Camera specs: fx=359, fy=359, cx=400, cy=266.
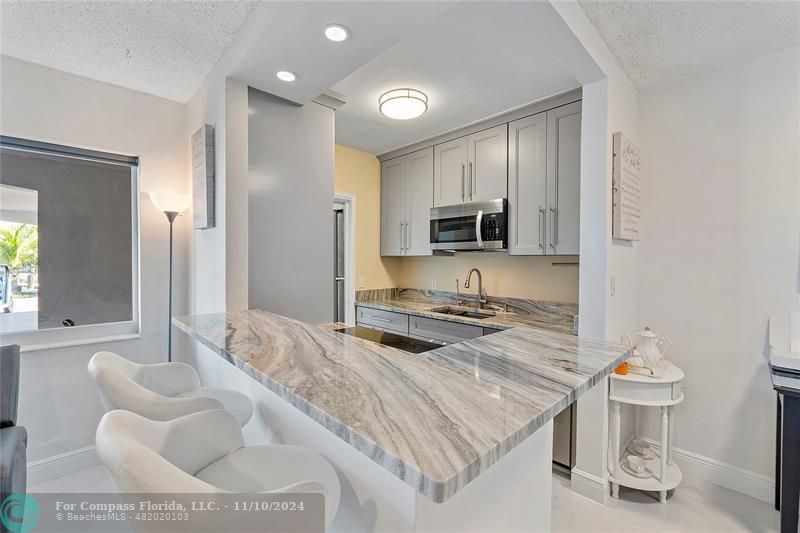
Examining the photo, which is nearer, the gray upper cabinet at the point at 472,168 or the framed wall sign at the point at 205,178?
the framed wall sign at the point at 205,178

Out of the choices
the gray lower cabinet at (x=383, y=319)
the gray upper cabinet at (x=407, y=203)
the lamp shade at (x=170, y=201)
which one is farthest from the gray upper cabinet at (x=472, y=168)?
the lamp shade at (x=170, y=201)

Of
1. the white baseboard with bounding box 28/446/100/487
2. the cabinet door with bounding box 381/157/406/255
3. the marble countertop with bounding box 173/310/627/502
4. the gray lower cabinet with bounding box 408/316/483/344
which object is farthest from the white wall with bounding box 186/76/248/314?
the cabinet door with bounding box 381/157/406/255

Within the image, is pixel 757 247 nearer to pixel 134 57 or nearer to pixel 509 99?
pixel 509 99

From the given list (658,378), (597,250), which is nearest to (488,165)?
(597,250)

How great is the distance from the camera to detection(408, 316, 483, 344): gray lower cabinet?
2711mm

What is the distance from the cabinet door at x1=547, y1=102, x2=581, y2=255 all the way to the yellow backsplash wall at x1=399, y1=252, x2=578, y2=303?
1.21 ft

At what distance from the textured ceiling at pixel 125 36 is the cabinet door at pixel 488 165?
1.93m

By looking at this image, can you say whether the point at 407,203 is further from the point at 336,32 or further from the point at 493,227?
the point at 336,32

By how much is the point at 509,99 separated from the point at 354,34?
55.7 inches

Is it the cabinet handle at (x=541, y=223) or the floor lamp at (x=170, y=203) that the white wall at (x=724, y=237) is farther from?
the floor lamp at (x=170, y=203)

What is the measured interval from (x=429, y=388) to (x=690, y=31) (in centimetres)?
217

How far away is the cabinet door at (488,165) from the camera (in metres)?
2.86

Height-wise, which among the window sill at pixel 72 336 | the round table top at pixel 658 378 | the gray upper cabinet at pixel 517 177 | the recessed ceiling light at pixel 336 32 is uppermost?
the recessed ceiling light at pixel 336 32

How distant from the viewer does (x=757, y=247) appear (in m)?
1.99
